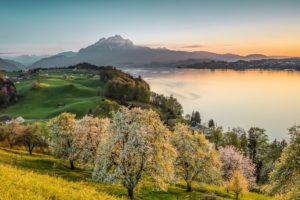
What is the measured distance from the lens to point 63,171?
56.4 meters

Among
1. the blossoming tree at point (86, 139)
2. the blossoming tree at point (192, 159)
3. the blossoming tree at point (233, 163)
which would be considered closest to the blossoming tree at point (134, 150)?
the blossoming tree at point (86, 139)

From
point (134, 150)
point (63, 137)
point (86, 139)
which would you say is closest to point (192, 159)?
point (86, 139)

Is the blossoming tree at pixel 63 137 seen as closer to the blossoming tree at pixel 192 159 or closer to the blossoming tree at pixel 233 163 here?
the blossoming tree at pixel 192 159

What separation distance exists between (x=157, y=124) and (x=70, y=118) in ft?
96.1

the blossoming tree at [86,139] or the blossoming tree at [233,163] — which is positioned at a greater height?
the blossoming tree at [86,139]

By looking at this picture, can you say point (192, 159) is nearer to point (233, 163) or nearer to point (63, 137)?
point (63, 137)

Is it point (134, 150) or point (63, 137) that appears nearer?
point (134, 150)

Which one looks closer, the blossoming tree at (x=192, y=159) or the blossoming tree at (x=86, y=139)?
the blossoming tree at (x=86, y=139)

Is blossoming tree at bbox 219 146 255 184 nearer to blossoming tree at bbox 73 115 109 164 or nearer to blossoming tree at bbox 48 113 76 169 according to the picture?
blossoming tree at bbox 73 115 109 164

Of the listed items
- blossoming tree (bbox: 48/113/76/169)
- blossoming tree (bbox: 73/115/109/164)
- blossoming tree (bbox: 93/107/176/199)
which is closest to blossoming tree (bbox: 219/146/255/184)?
blossoming tree (bbox: 73/115/109/164)

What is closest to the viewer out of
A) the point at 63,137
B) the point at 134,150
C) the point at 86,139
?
the point at 134,150

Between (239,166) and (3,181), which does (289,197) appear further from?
(239,166)

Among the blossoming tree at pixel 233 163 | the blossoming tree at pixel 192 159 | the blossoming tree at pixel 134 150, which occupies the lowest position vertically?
the blossoming tree at pixel 233 163

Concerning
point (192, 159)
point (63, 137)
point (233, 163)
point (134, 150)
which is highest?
point (134, 150)
